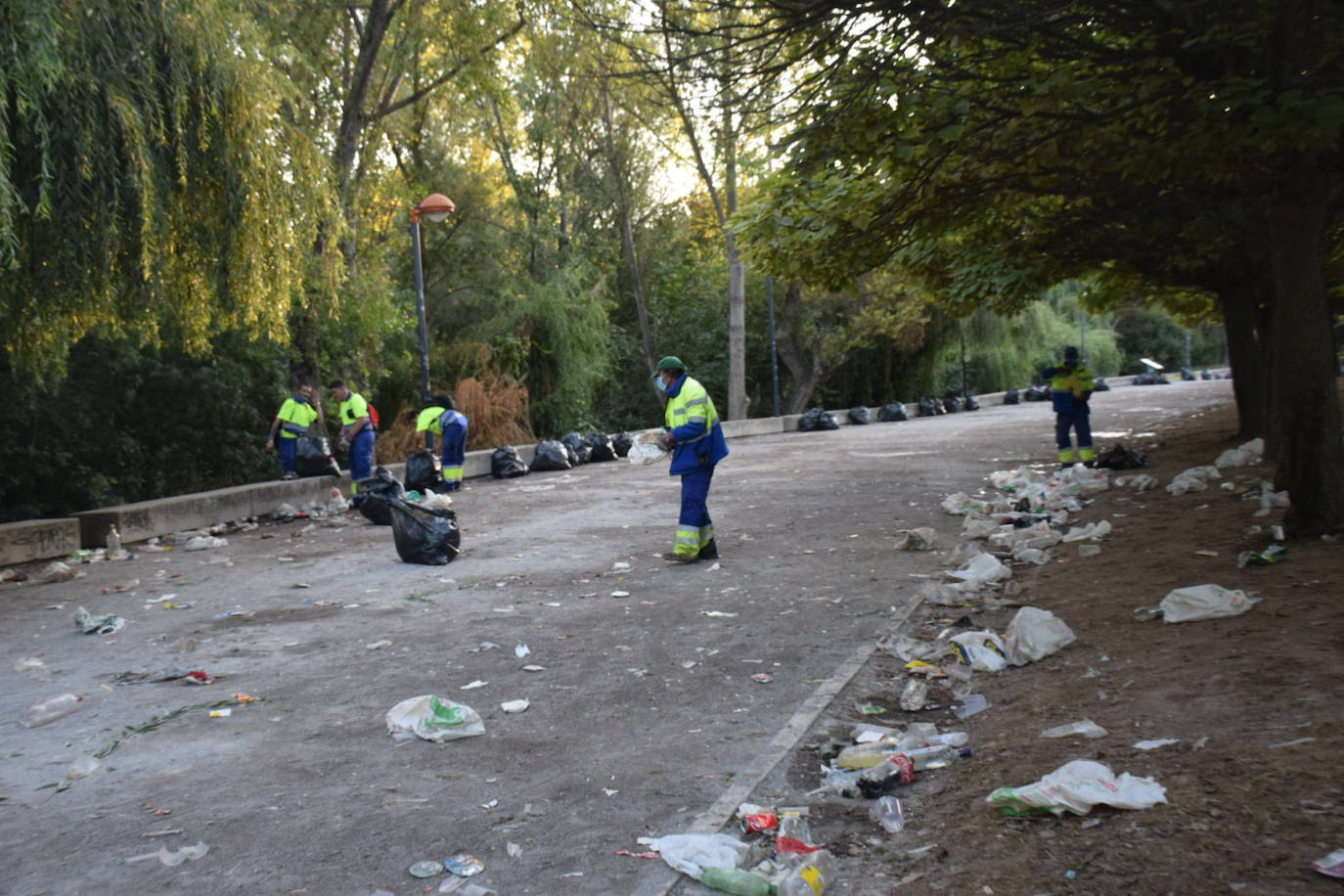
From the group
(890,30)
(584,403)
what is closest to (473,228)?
(584,403)

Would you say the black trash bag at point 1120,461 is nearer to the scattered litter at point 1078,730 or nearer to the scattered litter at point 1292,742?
the scattered litter at point 1078,730

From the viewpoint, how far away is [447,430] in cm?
1603

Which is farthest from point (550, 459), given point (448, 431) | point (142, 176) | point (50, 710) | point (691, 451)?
point (50, 710)

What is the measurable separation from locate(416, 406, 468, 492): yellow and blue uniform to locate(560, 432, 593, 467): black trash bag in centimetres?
485

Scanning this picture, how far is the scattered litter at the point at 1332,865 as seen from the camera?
3.10 metres

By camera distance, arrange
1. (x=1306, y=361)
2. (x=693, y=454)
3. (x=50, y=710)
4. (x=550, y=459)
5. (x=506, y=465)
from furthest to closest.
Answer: (x=550, y=459), (x=506, y=465), (x=693, y=454), (x=1306, y=361), (x=50, y=710)

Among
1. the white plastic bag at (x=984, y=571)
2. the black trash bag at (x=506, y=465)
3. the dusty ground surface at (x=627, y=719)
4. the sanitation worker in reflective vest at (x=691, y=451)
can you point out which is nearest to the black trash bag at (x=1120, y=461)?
the dusty ground surface at (x=627, y=719)

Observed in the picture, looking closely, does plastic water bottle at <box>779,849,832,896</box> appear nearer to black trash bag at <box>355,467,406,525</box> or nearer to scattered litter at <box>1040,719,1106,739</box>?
scattered litter at <box>1040,719,1106,739</box>

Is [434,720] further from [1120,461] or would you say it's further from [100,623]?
[1120,461]

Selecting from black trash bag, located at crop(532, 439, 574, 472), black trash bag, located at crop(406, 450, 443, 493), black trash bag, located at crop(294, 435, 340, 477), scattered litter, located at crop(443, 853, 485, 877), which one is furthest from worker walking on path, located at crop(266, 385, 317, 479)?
scattered litter, located at crop(443, 853, 485, 877)

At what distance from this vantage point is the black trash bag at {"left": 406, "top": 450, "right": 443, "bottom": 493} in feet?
52.5

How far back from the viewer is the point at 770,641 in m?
7.00

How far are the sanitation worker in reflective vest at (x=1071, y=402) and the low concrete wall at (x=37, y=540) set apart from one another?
477 inches

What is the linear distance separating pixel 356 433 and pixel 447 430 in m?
1.50
